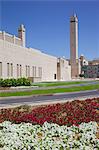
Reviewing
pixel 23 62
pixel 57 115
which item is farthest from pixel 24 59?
pixel 57 115

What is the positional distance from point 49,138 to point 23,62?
49485 mm

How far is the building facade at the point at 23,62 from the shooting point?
152 ft

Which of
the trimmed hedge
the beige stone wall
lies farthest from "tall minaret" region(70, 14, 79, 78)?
the trimmed hedge

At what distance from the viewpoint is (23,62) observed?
5619cm

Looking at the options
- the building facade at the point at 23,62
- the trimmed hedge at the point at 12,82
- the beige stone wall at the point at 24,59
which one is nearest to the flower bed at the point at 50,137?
the trimmed hedge at the point at 12,82

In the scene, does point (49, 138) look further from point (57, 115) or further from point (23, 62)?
point (23, 62)

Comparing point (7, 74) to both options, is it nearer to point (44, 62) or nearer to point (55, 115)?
point (44, 62)

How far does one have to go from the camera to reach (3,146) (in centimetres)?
699

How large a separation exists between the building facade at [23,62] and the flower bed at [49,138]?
36.9m

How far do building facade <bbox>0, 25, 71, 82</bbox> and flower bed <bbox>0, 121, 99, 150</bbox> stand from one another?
36.9 metres

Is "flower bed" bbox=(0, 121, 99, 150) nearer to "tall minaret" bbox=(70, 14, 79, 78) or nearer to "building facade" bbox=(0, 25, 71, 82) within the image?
"building facade" bbox=(0, 25, 71, 82)

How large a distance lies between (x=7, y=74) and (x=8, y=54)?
3659mm

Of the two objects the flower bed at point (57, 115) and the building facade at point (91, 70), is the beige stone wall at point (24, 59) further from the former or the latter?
the building facade at point (91, 70)

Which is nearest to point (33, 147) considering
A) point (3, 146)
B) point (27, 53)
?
point (3, 146)
